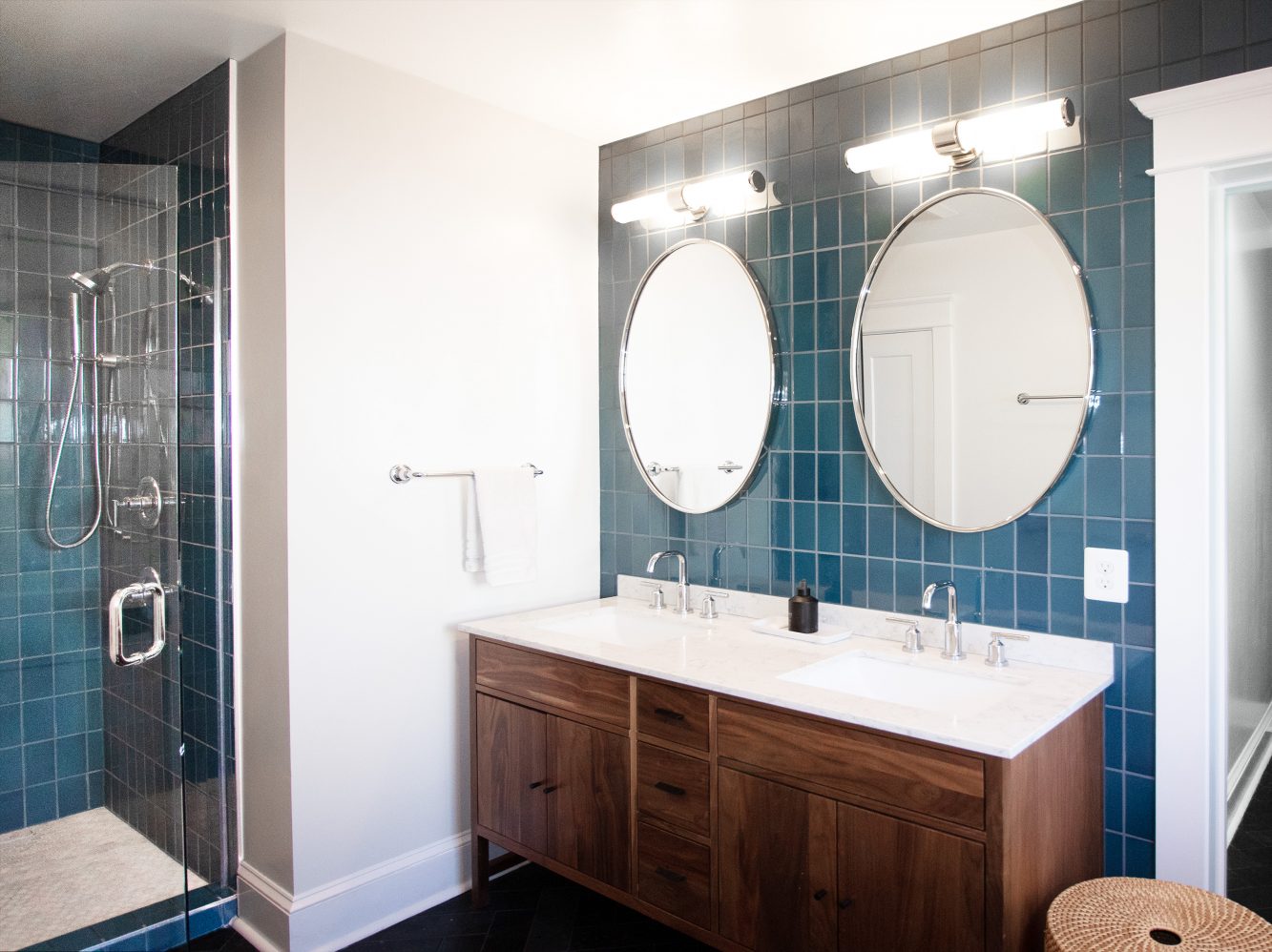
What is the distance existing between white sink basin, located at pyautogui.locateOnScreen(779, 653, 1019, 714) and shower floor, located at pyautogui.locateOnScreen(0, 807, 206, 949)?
1.54 meters

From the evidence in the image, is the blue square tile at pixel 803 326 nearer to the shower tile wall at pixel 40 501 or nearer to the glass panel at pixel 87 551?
the glass panel at pixel 87 551

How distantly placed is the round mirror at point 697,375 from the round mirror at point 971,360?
37cm

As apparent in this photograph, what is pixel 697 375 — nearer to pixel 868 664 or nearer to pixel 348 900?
pixel 868 664

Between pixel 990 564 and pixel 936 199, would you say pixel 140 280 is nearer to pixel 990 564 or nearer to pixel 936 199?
pixel 936 199

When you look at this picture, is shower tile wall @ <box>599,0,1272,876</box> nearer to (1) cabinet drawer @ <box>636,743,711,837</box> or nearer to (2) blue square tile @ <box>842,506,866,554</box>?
(2) blue square tile @ <box>842,506,866,554</box>

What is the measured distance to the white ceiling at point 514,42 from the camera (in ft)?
6.81

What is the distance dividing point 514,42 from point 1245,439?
196 centimetres

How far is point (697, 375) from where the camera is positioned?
8.96 ft

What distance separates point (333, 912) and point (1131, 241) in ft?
8.20

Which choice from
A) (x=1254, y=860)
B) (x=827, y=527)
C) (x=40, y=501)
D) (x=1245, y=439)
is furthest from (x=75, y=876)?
(x=1245, y=439)

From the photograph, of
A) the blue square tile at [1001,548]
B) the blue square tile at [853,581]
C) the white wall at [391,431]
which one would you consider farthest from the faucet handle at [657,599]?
the blue square tile at [1001,548]

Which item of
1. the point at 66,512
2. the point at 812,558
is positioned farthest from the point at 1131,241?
the point at 66,512

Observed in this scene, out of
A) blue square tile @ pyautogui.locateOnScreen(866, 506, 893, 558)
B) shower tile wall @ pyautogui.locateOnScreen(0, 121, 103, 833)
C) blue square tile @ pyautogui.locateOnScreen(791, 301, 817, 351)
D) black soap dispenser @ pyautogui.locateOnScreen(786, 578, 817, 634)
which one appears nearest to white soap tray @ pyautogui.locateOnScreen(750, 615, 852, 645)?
black soap dispenser @ pyautogui.locateOnScreen(786, 578, 817, 634)

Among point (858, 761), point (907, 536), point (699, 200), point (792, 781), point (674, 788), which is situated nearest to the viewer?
point (858, 761)
